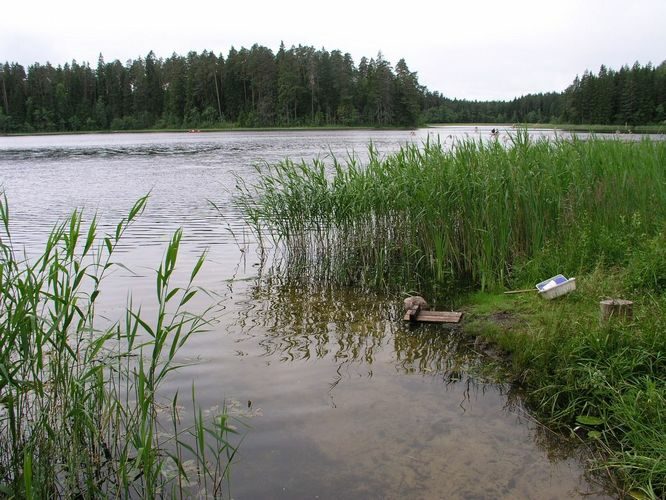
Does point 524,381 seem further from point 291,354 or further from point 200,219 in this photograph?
point 200,219

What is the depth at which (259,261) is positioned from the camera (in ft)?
35.8

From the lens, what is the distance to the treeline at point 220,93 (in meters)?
98.1

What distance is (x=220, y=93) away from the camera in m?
109

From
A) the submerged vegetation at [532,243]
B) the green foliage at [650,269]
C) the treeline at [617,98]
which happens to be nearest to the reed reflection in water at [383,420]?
the submerged vegetation at [532,243]

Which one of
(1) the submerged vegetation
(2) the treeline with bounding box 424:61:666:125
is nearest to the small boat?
(1) the submerged vegetation

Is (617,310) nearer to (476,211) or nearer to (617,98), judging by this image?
(476,211)

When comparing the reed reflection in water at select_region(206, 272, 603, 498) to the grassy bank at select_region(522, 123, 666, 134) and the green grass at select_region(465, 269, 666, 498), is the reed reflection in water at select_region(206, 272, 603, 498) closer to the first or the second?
the green grass at select_region(465, 269, 666, 498)

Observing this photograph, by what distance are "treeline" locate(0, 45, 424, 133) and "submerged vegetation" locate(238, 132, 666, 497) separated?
88413mm

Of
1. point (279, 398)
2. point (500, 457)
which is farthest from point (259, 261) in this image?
point (500, 457)

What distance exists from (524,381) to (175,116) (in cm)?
10944

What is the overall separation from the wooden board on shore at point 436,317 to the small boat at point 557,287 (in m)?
1.04

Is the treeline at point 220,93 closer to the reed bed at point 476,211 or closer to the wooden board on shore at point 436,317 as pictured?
the reed bed at point 476,211

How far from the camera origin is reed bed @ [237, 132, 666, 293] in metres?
7.85

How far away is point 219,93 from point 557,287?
361 ft
